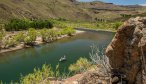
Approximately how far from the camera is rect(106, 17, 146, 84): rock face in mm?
9883

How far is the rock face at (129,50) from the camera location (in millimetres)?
9883

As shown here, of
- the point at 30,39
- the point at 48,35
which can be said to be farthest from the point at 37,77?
the point at 48,35

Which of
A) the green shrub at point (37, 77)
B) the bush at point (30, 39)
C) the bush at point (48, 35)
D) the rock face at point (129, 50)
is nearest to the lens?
the rock face at point (129, 50)

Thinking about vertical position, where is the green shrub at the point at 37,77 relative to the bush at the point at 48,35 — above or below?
above

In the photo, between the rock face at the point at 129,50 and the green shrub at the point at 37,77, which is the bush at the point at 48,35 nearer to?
the green shrub at the point at 37,77

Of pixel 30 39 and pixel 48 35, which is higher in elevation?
pixel 30 39

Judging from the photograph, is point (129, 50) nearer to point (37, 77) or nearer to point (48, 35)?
point (37, 77)

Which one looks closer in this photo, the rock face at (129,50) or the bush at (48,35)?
the rock face at (129,50)

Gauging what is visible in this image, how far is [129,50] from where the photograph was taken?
10.3 metres

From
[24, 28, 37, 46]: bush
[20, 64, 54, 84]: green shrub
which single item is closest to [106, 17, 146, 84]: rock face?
[20, 64, 54, 84]: green shrub

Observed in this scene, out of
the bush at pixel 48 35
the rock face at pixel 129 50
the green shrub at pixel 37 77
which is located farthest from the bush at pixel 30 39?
the rock face at pixel 129 50

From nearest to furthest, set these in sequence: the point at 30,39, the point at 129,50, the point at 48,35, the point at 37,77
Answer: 1. the point at 129,50
2. the point at 37,77
3. the point at 30,39
4. the point at 48,35

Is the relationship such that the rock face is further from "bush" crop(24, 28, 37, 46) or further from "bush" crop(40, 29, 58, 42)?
"bush" crop(40, 29, 58, 42)

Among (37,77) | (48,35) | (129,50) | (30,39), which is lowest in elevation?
(48,35)
